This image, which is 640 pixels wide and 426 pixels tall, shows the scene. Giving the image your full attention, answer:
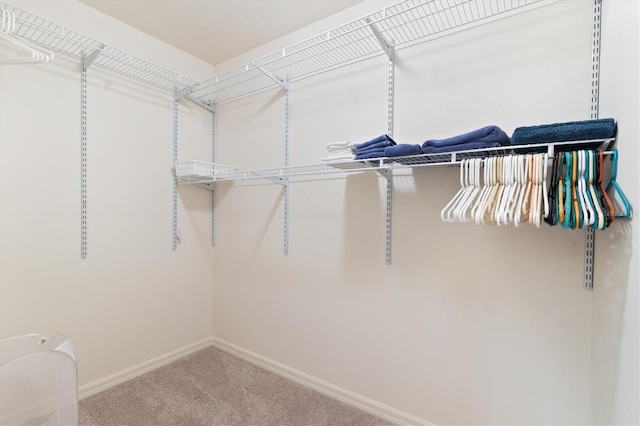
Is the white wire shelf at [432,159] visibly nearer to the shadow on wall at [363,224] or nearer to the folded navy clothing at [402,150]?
the folded navy clothing at [402,150]

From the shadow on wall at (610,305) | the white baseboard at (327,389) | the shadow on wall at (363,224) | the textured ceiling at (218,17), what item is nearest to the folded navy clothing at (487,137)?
the shadow on wall at (610,305)

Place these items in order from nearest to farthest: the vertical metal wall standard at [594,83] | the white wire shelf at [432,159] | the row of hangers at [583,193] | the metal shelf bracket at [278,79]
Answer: the row of hangers at [583,193]
the white wire shelf at [432,159]
the vertical metal wall standard at [594,83]
the metal shelf bracket at [278,79]

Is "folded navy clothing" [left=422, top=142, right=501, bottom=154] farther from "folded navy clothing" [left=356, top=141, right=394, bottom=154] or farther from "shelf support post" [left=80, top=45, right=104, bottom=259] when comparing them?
"shelf support post" [left=80, top=45, right=104, bottom=259]

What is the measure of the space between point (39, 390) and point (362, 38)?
1989 millimetres

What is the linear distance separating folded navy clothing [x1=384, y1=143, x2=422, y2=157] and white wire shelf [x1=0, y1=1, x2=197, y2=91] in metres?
1.61

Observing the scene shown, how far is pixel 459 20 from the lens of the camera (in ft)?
4.90

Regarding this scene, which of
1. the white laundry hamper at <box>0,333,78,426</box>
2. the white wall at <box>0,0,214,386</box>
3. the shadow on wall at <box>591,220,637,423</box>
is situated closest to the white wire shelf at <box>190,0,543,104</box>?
the white wall at <box>0,0,214,386</box>

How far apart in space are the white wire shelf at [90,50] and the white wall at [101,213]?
0.26 feet

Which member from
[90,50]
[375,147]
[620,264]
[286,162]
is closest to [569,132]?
[620,264]

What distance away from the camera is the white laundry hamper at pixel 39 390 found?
0.87 meters

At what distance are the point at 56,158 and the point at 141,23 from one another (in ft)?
3.42

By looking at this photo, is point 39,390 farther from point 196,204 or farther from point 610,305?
point 610,305

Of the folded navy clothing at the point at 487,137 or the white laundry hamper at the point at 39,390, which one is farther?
the folded navy clothing at the point at 487,137

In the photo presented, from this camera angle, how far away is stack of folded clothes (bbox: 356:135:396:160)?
4.67 feet
